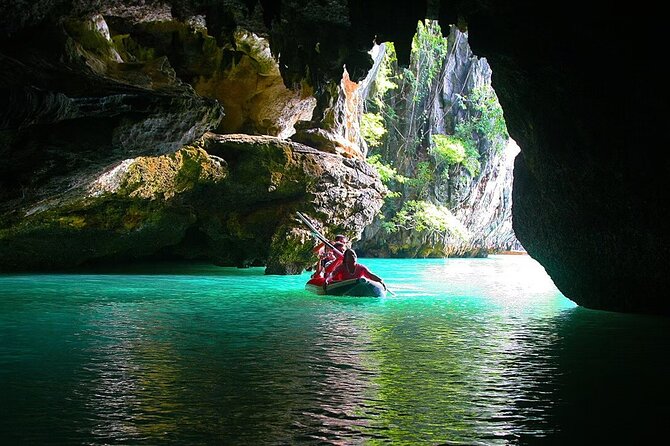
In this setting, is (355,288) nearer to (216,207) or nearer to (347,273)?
(347,273)

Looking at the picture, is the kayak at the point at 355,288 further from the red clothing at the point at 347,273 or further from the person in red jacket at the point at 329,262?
the person in red jacket at the point at 329,262

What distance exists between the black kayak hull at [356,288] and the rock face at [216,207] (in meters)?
5.45

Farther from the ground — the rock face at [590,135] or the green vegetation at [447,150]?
the green vegetation at [447,150]

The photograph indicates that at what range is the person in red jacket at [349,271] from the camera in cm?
1648

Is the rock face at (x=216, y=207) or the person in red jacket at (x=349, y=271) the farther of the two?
the rock face at (x=216, y=207)

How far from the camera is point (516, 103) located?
1269 centimetres

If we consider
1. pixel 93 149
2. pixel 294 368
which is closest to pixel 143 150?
pixel 93 149

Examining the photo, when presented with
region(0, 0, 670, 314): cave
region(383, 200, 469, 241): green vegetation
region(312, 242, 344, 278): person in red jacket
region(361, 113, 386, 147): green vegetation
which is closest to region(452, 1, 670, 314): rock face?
region(0, 0, 670, 314): cave

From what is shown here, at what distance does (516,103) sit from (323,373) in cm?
729

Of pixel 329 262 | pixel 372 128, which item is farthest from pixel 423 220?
pixel 329 262

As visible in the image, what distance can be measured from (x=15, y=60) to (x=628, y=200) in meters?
9.13

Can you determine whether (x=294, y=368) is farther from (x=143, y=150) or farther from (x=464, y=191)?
(x=464, y=191)

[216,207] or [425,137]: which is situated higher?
[425,137]

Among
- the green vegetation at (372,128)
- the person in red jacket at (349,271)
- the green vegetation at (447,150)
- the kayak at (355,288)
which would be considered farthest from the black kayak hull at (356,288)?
the green vegetation at (447,150)
